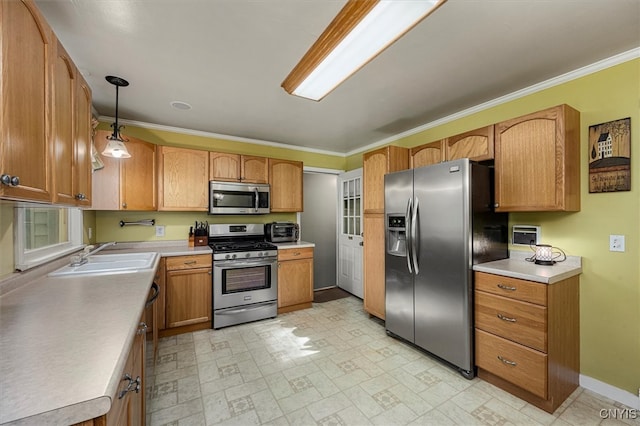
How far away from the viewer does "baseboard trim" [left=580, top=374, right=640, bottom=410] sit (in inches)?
71.9

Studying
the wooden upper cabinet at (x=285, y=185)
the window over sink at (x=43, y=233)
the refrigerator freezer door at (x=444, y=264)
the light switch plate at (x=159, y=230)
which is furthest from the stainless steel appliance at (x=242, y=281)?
the refrigerator freezer door at (x=444, y=264)

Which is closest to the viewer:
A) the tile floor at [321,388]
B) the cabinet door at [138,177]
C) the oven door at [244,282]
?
the tile floor at [321,388]

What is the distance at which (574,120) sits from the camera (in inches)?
80.0

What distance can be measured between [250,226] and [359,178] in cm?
182

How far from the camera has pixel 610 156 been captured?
193cm

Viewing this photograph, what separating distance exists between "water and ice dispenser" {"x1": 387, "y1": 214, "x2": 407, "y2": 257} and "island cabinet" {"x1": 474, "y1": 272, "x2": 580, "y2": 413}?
2.42 ft

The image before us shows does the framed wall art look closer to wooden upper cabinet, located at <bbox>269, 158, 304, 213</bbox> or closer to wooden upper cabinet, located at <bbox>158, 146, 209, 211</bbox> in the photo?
wooden upper cabinet, located at <bbox>269, 158, 304, 213</bbox>

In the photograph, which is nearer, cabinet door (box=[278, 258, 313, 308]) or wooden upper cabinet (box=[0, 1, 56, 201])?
wooden upper cabinet (box=[0, 1, 56, 201])

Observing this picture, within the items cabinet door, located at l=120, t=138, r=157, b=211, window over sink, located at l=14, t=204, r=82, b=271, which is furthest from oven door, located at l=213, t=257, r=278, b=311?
window over sink, located at l=14, t=204, r=82, b=271

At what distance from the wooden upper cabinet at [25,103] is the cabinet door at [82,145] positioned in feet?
1.26

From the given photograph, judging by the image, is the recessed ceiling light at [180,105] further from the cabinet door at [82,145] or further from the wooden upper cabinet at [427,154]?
the wooden upper cabinet at [427,154]

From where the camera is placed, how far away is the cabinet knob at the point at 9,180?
0.82m

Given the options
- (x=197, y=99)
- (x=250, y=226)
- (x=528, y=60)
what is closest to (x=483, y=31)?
(x=528, y=60)

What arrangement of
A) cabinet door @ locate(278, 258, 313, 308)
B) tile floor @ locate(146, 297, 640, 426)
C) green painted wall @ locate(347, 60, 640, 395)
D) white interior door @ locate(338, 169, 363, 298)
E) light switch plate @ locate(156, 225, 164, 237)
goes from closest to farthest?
tile floor @ locate(146, 297, 640, 426) < green painted wall @ locate(347, 60, 640, 395) < light switch plate @ locate(156, 225, 164, 237) < cabinet door @ locate(278, 258, 313, 308) < white interior door @ locate(338, 169, 363, 298)
